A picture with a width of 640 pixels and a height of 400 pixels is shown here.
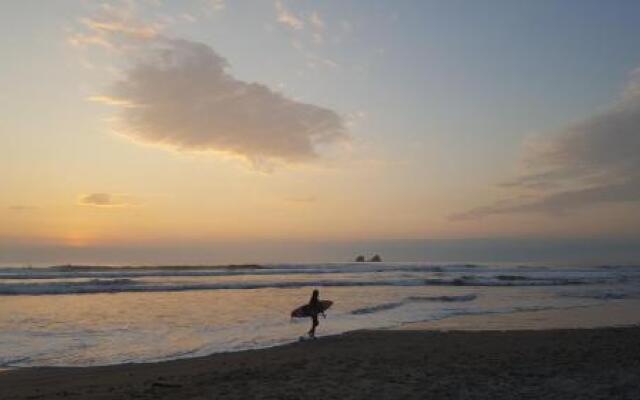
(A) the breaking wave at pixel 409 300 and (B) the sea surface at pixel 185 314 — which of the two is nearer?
(B) the sea surface at pixel 185 314

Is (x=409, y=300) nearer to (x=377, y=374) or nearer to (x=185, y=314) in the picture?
(x=185, y=314)

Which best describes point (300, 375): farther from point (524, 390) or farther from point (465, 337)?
point (465, 337)

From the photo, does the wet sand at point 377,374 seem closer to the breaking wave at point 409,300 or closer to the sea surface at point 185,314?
the sea surface at point 185,314

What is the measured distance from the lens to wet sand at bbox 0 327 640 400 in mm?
9844

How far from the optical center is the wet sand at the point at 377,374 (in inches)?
388

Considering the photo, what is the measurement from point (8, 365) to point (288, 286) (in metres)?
29.2

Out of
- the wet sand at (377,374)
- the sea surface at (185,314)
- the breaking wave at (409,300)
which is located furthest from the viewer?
the breaking wave at (409,300)

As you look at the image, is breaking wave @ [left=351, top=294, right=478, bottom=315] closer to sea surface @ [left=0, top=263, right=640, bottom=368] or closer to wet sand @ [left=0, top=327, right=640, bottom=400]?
sea surface @ [left=0, top=263, right=640, bottom=368]

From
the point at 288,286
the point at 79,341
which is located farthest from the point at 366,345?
the point at 288,286

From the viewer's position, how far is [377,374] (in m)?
11.4

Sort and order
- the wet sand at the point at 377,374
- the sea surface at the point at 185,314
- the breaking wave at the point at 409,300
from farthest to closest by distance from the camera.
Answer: the breaking wave at the point at 409,300 → the sea surface at the point at 185,314 → the wet sand at the point at 377,374

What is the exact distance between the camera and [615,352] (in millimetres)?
13672

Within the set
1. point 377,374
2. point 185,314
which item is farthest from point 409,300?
point 377,374

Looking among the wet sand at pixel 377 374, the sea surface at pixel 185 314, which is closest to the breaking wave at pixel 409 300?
the sea surface at pixel 185 314
